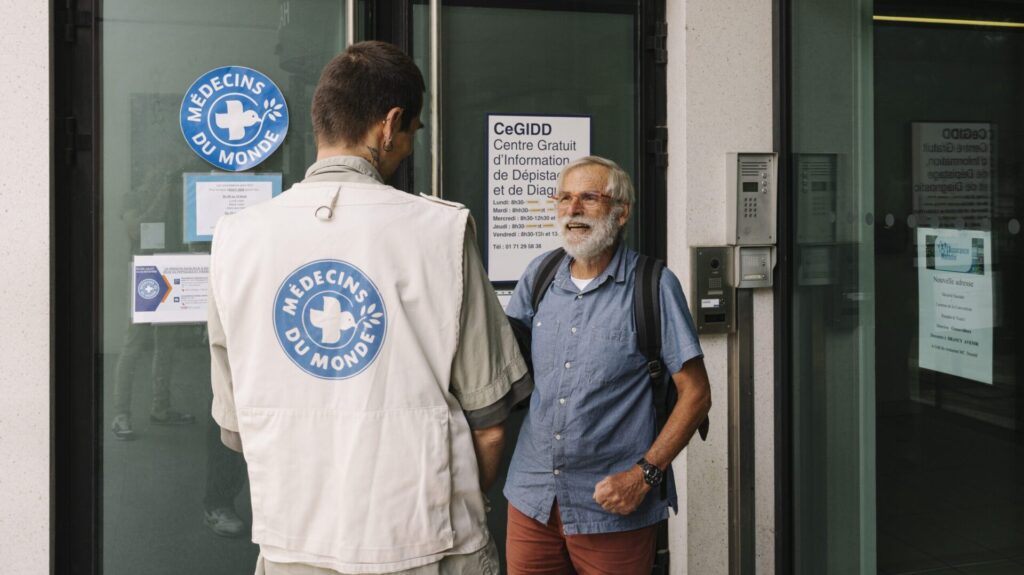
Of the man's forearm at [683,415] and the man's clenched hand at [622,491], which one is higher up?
the man's forearm at [683,415]

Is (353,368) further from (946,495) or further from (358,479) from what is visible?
(946,495)

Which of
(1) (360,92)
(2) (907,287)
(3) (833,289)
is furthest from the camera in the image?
(3) (833,289)

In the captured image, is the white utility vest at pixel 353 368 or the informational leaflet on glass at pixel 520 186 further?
the informational leaflet on glass at pixel 520 186

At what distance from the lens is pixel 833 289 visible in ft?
14.2

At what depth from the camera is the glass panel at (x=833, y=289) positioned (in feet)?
13.5

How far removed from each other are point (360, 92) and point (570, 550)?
70.5 inches

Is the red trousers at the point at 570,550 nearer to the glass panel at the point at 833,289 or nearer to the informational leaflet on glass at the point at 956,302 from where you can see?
the informational leaflet on glass at the point at 956,302

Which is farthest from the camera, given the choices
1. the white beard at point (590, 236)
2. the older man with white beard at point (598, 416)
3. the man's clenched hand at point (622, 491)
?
the white beard at point (590, 236)

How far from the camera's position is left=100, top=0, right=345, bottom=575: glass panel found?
412 cm

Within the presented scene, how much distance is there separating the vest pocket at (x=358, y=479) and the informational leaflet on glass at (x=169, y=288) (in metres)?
2.40

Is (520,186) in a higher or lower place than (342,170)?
higher
